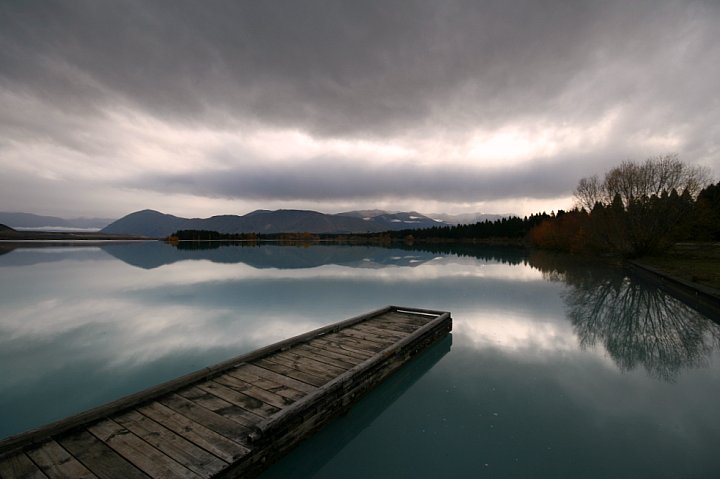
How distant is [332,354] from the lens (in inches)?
319

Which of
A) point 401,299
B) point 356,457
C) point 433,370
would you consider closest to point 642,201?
point 401,299

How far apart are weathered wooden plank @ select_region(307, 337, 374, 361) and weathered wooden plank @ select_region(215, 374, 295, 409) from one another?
2.53 metres

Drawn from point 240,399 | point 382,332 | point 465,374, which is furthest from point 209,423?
point 465,374

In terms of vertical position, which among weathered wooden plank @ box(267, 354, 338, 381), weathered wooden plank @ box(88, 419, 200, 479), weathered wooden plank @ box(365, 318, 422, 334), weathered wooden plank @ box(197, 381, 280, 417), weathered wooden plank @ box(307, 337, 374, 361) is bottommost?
weathered wooden plank @ box(365, 318, 422, 334)

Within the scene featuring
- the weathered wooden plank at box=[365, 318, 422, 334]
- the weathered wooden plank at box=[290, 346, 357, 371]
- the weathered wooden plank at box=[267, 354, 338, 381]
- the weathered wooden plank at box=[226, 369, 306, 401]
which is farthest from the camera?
the weathered wooden plank at box=[365, 318, 422, 334]

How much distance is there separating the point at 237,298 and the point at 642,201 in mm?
45272

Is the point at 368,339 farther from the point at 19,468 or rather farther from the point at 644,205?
the point at 644,205

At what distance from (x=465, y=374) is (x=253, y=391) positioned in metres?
5.43

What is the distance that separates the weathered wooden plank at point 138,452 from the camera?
3.96m

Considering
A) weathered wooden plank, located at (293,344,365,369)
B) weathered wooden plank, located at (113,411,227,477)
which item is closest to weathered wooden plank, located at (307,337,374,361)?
weathered wooden plank, located at (293,344,365,369)

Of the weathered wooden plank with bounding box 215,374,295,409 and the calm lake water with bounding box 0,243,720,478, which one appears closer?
the calm lake water with bounding box 0,243,720,478

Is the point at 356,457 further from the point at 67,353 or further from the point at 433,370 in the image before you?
the point at 67,353

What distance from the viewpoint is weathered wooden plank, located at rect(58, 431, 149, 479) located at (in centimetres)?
395

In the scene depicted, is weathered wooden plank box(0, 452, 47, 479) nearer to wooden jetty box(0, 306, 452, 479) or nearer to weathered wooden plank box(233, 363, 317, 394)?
wooden jetty box(0, 306, 452, 479)
